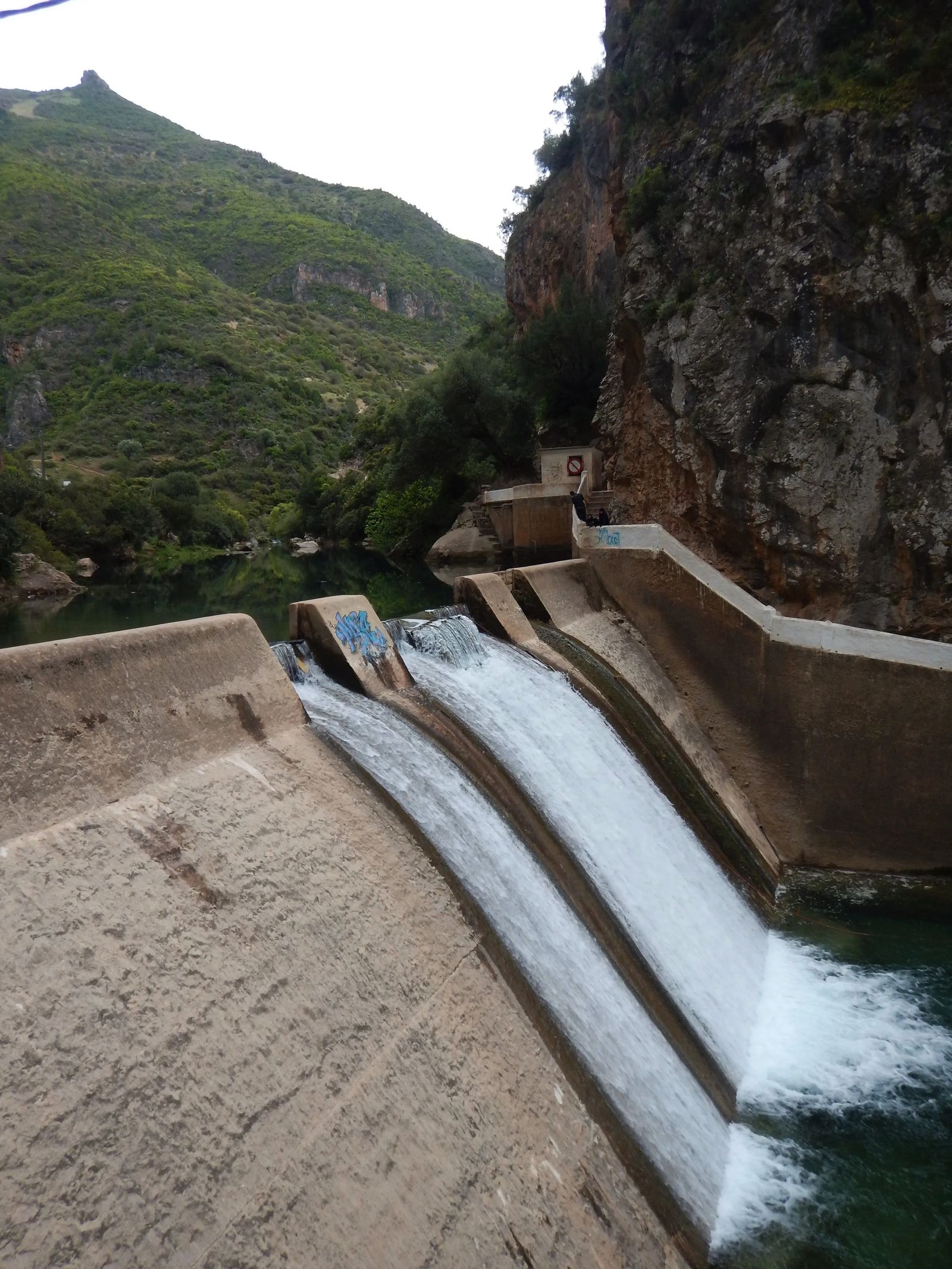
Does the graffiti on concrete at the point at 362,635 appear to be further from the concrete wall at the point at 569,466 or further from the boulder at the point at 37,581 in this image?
the boulder at the point at 37,581

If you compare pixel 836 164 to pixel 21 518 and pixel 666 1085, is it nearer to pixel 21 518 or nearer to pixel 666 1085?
pixel 666 1085

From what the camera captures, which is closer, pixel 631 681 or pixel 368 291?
pixel 631 681

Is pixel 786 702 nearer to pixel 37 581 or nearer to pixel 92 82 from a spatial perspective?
pixel 37 581

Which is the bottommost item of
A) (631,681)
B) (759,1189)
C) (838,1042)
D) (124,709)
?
(838,1042)

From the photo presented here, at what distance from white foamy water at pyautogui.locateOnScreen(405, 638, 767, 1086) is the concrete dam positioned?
43 mm

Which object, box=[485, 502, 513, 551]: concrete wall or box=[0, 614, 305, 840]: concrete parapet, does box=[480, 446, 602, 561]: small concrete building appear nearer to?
box=[485, 502, 513, 551]: concrete wall

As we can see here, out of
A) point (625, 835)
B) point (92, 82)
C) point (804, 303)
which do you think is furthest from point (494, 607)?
point (92, 82)

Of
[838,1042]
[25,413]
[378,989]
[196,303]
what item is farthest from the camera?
[196,303]

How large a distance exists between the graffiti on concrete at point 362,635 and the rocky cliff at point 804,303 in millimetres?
9641

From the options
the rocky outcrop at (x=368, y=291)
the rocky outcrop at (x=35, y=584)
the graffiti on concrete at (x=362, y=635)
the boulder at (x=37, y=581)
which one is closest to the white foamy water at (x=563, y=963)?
the graffiti on concrete at (x=362, y=635)

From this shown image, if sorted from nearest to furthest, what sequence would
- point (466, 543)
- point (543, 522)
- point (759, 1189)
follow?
point (759, 1189)
point (543, 522)
point (466, 543)

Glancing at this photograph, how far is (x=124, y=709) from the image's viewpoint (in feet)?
16.4

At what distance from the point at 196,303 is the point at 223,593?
70.6 m

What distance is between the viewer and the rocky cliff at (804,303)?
43.9ft
